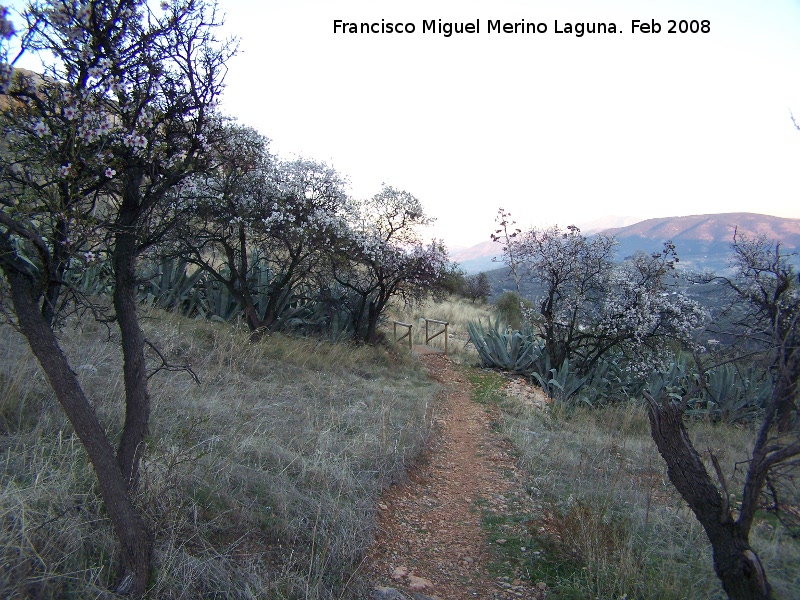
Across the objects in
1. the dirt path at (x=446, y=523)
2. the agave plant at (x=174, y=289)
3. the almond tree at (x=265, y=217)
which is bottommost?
the dirt path at (x=446, y=523)

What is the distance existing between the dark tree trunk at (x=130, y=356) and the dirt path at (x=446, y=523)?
1.76 metres

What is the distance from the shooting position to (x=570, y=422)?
351 inches

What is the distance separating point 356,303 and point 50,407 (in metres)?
9.14

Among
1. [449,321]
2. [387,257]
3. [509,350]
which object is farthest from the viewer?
[449,321]

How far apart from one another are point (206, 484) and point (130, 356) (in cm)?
114

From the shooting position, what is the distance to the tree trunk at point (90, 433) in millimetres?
2627

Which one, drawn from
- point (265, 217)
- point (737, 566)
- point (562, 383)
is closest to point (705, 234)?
point (562, 383)

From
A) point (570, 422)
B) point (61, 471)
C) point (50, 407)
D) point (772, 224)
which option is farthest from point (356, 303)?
point (772, 224)

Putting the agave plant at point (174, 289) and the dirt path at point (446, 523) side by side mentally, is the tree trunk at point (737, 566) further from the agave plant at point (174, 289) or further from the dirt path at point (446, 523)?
the agave plant at point (174, 289)

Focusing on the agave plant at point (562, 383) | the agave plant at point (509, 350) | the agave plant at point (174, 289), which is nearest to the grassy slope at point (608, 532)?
the agave plant at point (562, 383)

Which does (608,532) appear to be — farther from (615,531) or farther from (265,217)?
(265,217)

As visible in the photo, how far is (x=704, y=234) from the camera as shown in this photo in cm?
4253

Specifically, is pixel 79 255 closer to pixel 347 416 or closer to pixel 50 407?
pixel 50 407

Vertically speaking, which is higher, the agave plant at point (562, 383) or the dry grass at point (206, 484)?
the dry grass at point (206, 484)
